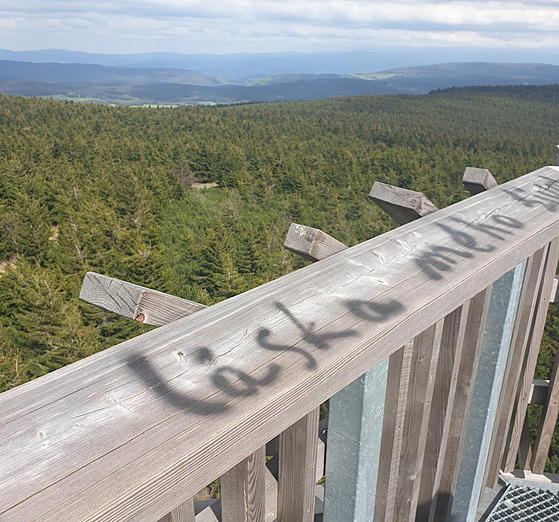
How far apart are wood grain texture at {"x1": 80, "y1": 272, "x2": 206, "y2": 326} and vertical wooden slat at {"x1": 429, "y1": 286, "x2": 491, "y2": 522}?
94 centimetres

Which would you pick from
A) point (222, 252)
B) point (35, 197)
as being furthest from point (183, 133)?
point (222, 252)

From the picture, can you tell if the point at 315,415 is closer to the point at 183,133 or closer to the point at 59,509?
the point at 59,509

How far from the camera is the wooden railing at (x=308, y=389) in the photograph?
0.74 meters

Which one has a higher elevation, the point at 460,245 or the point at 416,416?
the point at 460,245

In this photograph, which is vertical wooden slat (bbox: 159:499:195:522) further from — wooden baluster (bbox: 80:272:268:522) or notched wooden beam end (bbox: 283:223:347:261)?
notched wooden beam end (bbox: 283:223:347:261)

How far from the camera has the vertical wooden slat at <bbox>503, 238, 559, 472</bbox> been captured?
217cm

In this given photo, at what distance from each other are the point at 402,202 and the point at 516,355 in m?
0.84

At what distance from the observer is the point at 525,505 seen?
2242 millimetres

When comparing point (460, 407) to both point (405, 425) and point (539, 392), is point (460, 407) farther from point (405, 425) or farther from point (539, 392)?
point (539, 392)

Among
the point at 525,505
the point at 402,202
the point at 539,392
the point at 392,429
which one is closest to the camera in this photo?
the point at 392,429

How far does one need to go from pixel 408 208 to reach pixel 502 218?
340mm

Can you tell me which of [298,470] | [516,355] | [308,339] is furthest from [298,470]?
[516,355]

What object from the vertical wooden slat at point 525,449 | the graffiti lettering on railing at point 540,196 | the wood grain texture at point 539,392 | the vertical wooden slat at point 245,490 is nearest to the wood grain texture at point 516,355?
the graffiti lettering on railing at point 540,196

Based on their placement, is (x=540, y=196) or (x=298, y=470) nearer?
(x=298, y=470)
